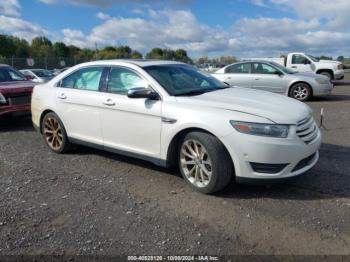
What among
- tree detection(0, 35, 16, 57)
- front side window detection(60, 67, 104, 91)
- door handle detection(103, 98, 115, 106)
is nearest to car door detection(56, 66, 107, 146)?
front side window detection(60, 67, 104, 91)

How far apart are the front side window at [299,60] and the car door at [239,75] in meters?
7.28

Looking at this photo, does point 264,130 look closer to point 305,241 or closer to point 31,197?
point 305,241

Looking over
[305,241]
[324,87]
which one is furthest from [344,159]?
[324,87]

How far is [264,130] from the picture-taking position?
393 cm

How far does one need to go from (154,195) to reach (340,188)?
88.8 inches

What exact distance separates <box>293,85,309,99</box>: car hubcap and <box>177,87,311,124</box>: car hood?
8.24 m

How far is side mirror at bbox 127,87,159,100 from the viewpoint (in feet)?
15.0

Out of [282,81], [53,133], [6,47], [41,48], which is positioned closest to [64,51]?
[41,48]

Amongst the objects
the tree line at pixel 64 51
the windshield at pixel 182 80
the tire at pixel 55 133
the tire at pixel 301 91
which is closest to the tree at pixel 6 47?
the tree line at pixel 64 51

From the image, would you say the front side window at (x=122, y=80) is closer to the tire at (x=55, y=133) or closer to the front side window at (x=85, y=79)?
the front side window at (x=85, y=79)

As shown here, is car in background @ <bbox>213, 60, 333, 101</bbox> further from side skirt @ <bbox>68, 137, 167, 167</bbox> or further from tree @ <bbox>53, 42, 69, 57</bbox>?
tree @ <bbox>53, 42, 69, 57</bbox>

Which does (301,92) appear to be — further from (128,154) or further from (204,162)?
(204,162)

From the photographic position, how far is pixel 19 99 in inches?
331

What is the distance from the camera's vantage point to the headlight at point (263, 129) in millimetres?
3930
